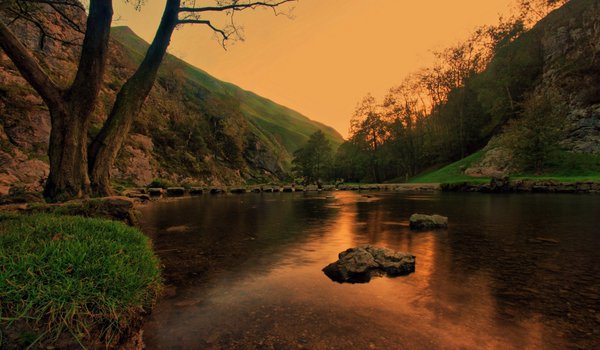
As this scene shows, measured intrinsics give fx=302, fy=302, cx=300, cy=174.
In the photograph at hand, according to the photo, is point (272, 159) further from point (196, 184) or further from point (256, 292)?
point (256, 292)

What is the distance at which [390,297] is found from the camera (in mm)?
6070

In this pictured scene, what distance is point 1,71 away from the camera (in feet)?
125

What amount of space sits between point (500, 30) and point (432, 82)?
16.7 metres

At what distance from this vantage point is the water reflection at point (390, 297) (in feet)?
14.8

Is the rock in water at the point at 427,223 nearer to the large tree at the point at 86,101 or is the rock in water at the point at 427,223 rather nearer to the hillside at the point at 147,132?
the large tree at the point at 86,101

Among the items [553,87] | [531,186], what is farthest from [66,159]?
[553,87]

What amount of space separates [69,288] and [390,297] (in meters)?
5.35

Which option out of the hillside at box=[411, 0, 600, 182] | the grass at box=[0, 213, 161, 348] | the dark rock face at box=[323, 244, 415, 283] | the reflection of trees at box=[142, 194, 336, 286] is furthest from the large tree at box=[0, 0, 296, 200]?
the hillside at box=[411, 0, 600, 182]

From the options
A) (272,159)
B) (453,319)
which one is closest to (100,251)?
(453,319)

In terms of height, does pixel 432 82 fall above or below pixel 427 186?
above

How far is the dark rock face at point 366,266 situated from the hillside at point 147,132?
17.5 metres

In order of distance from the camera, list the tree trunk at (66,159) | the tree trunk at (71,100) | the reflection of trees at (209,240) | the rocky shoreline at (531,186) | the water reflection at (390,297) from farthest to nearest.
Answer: the rocky shoreline at (531,186) → the tree trunk at (66,159) → the tree trunk at (71,100) → the reflection of trees at (209,240) → the water reflection at (390,297)

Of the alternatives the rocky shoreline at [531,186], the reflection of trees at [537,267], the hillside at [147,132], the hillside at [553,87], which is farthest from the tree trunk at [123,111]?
the hillside at [553,87]

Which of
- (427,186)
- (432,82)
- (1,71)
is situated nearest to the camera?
(1,71)
